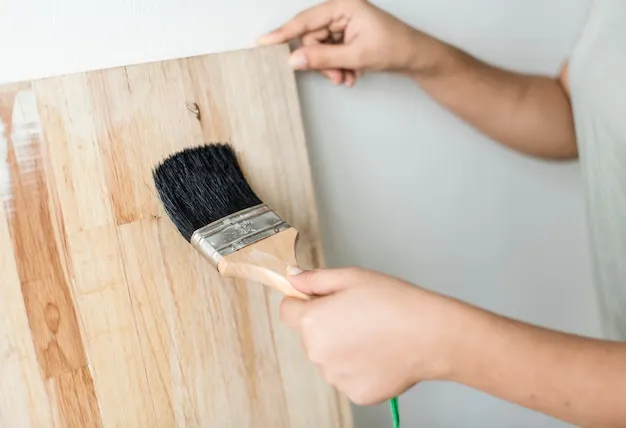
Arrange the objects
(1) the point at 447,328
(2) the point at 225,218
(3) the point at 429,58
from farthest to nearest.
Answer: (3) the point at 429,58
(2) the point at 225,218
(1) the point at 447,328

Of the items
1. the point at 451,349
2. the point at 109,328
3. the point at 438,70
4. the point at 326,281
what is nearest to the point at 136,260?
the point at 109,328

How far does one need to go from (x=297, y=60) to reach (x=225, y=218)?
200 mm

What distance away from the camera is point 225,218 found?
1.97 feet

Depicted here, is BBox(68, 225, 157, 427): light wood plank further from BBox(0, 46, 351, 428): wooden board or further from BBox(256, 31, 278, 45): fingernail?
BBox(256, 31, 278, 45): fingernail

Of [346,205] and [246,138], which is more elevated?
[246,138]

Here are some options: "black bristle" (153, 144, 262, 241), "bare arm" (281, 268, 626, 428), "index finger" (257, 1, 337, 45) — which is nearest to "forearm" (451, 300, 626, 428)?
"bare arm" (281, 268, 626, 428)

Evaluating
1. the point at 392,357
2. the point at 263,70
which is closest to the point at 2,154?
the point at 263,70

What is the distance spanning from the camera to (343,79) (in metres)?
0.73

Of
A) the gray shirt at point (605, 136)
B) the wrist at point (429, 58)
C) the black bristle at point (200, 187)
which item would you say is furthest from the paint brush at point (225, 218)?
the gray shirt at point (605, 136)

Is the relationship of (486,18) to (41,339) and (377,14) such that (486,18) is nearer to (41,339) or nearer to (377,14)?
(377,14)

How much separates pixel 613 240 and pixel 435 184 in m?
0.23

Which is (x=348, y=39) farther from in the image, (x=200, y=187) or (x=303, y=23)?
(x=200, y=187)

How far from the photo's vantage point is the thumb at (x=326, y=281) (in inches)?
20.2

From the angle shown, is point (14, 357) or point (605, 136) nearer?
point (14, 357)
